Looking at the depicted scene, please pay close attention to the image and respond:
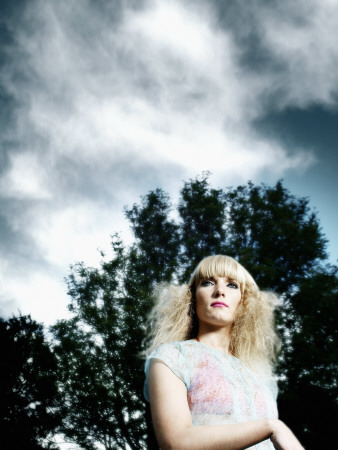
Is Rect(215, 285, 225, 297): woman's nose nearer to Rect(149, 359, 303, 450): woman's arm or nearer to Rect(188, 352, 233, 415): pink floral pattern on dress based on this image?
Rect(188, 352, 233, 415): pink floral pattern on dress

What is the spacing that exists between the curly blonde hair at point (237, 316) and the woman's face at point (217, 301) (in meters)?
0.07

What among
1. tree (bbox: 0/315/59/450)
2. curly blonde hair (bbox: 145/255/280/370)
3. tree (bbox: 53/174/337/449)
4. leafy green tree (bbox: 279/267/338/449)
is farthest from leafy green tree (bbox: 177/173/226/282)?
curly blonde hair (bbox: 145/255/280/370)

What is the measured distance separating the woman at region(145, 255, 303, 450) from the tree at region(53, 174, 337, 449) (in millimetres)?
7840

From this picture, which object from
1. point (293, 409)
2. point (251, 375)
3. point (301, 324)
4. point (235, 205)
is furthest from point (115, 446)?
point (251, 375)

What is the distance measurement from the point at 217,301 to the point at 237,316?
50 centimetres

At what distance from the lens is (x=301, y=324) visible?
34.0 feet

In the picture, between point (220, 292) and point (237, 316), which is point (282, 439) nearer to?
point (220, 292)

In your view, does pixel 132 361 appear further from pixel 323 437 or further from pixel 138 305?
pixel 323 437

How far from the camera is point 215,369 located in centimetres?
196

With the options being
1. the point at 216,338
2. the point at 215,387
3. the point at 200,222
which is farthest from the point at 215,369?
the point at 200,222

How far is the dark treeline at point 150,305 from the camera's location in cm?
1010

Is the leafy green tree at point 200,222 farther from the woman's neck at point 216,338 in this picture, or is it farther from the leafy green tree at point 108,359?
the woman's neck at point 216,338

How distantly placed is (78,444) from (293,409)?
320 inches

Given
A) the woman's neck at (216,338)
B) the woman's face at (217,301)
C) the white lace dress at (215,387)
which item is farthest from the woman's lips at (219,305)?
the white lace dress at (215,387)
